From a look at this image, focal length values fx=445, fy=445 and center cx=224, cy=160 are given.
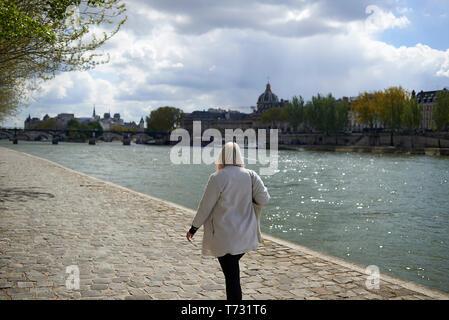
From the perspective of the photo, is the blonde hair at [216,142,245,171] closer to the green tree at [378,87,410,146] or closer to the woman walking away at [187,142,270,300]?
the woman walking away at [187,142,270,300]

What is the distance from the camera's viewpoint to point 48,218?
1025cm

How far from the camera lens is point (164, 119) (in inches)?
5999

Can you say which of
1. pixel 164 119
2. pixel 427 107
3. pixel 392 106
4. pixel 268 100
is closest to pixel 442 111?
pixel 392 106

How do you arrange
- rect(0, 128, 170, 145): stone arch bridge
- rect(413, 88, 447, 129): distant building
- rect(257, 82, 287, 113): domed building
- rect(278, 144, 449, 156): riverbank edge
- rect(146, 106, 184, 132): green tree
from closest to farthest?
1. rect(278, 144, 449, 156): riverbank edge
2. rect(413, 88, 447, 129): distant building
3. rect(0, 128, 170, 145): stone arch bridge
4. rect(146, 106, 184, 132): green tree
5. rect(257, 82, 287, 113): domed building

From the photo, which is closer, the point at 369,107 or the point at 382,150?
the point at 382,150

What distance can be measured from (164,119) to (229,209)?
150 meters

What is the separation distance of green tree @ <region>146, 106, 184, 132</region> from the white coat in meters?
149

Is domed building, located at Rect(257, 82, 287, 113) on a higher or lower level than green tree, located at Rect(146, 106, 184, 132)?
higher

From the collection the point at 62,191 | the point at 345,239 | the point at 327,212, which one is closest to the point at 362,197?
the point at 327,212

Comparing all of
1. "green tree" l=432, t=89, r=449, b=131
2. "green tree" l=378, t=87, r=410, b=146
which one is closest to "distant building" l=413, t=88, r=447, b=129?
"green tree" l=378, t=87, r=410, b=146

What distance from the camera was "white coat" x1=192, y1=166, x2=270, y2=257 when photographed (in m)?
4.40

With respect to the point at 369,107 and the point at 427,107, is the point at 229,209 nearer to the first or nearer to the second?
the point at 369,107

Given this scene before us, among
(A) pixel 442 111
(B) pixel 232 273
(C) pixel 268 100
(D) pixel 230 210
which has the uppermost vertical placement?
(C) pixel 268 100

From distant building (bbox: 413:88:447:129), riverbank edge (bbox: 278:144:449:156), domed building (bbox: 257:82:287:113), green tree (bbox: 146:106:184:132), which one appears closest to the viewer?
riverbank edge (bbox: 278:144:449:156)
